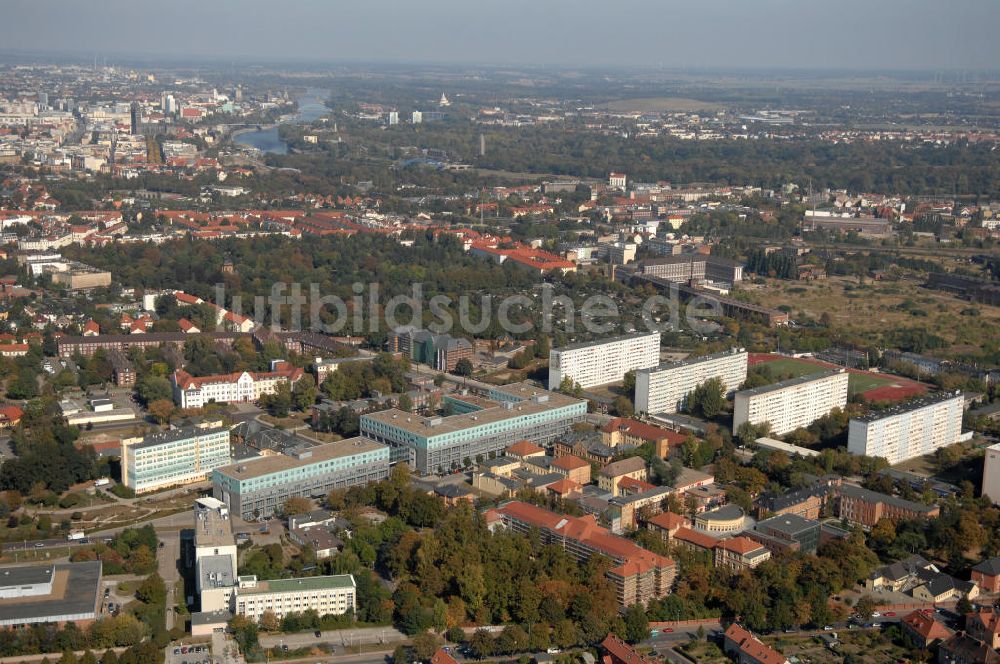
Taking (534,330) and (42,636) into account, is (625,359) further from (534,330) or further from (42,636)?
(42,636)

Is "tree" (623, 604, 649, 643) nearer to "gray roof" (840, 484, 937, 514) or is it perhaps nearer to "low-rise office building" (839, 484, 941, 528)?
"low-rise office building" (839, 484, 941, 528)

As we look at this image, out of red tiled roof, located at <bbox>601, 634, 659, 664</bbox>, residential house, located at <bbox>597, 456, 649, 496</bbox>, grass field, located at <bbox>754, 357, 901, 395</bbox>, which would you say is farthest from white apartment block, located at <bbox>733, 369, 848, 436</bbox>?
red tiled roof, located at <bbox>601, 634, 659, 664</bbox>

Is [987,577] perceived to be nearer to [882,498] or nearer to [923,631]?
[923,631]

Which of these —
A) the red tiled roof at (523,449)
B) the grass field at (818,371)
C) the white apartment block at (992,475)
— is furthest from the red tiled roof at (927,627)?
the grass field at (818,371)

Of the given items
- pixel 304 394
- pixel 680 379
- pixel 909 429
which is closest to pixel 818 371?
pixel 680 379

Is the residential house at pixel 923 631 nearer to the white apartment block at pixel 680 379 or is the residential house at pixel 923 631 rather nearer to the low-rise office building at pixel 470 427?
the low-rise office building at pixel 470 427

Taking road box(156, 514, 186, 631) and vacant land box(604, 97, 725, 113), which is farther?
vacant land box(604, 97, 725, 113)
